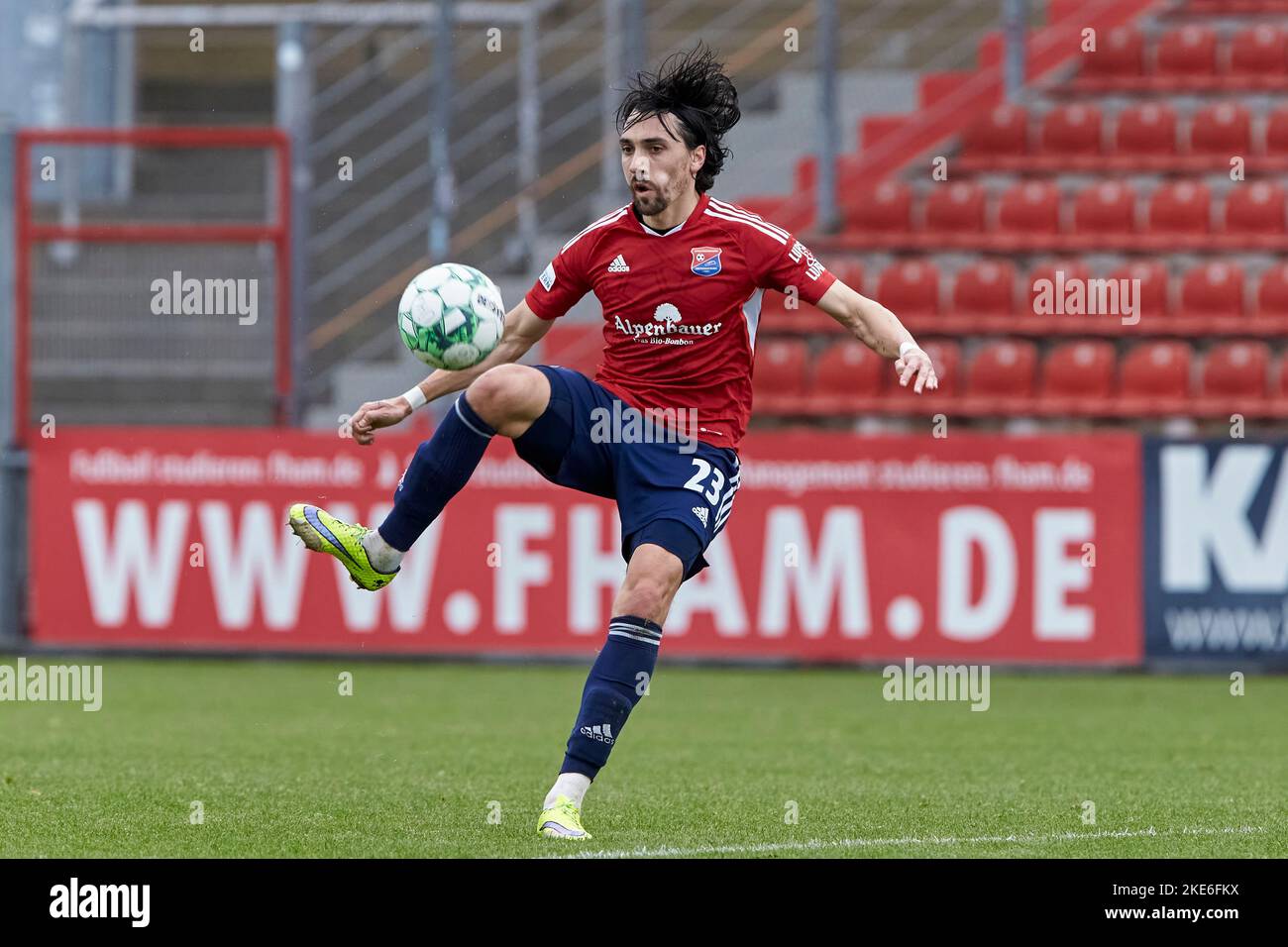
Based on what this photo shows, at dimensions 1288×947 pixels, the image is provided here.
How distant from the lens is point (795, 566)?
41.8 feet

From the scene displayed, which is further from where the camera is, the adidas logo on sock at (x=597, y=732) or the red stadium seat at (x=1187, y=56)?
the red stadium seat at (x=1187, y=56)

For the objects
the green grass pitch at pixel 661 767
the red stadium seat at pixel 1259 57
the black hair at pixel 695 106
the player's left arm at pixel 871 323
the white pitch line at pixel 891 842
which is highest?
the red stadium seat at pixel 1259 57

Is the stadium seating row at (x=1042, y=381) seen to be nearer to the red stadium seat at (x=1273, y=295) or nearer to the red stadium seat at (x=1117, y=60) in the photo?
the red stadium seat at (x=1273, y=295)

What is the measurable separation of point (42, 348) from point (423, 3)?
557cm

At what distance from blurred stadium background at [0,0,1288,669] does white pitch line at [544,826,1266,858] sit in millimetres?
6153

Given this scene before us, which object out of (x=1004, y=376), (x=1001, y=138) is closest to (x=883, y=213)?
(x=1001, y=138)

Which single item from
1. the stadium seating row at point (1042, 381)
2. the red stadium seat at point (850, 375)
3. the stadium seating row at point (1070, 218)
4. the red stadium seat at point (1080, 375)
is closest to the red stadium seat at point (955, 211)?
the stadium seating row at point (1070, 218)

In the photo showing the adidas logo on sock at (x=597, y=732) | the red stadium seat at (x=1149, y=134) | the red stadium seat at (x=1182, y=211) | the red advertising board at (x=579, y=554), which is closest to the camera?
the adidas logo on sock at (x=597, y=732)

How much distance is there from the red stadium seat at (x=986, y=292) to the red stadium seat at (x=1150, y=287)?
0.75m

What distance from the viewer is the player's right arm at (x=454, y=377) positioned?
20.7 ft

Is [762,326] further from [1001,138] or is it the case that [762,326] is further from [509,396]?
[509,396]

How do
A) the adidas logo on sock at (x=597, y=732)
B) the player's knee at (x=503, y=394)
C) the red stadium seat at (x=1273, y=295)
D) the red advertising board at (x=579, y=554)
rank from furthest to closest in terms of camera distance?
the red stadium seat at (x=1273, y=295)
the red advertising board at (x=579, y=554)
the player's knee at (x=503, y=394)
the adidas logo on sock at (x=597, y=732)
